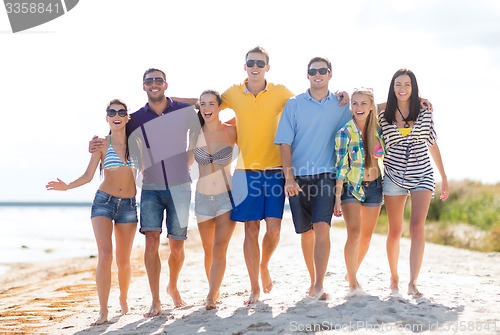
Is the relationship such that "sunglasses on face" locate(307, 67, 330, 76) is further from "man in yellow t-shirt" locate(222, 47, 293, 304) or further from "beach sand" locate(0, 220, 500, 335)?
"beach sand" locate(0, 220, 500, 335)

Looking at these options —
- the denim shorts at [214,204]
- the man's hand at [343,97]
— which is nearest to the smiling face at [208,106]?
the denim shorts at [214,204]

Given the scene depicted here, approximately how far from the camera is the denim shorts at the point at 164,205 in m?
6.54

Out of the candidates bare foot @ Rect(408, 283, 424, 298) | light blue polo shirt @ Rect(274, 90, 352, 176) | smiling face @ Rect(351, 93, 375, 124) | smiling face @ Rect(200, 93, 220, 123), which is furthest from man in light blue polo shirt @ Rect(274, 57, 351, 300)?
bare foot @ Rect(408, 283, 424, 298)

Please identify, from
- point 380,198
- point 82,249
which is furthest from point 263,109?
point 82,249

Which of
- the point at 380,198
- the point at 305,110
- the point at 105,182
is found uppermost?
the point at 305,110

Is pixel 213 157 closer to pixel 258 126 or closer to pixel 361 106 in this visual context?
pixel 258 126

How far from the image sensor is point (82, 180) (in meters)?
6.54

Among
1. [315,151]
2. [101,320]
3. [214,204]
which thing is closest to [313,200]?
[315,151]

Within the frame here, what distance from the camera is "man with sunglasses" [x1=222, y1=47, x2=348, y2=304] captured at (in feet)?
21.3

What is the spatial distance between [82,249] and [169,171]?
14.8 metres

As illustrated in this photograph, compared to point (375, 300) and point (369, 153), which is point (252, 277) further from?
point (369, 153)

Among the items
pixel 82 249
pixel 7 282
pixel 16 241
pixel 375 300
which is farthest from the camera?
pixel 16 241

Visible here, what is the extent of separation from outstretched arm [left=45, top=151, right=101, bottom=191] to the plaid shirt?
2534 millimetres

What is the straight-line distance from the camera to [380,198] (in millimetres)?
6742
